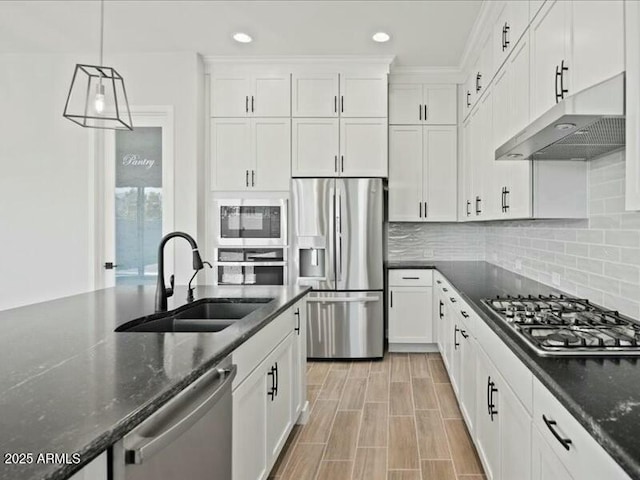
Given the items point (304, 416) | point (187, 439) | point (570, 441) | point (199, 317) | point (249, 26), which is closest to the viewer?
point (570, 441)

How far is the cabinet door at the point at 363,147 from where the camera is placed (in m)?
4.37

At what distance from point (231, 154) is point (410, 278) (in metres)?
2.27

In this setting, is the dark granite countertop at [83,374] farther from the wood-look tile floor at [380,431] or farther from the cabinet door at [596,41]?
the cabinet door at [596,41]

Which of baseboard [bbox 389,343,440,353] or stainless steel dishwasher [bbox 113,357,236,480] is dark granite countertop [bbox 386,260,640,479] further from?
baseboard [bbox 389,343,440,353]

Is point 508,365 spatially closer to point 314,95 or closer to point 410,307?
point 410,307

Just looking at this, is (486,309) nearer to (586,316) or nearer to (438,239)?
(586,316)

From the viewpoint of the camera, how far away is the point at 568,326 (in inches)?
64.6

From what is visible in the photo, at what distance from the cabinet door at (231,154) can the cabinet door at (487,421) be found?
3001mm

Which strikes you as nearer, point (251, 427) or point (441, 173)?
point (251, 427)

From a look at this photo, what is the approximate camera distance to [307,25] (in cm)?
363

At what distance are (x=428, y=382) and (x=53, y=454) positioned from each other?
3.37 metres

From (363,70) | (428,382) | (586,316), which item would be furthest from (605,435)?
(363,70)

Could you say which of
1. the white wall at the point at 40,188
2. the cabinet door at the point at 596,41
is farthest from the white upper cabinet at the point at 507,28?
the white wall at the point at 40,188

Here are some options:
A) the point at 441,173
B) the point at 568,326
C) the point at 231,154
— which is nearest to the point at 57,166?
the point at 231,154
